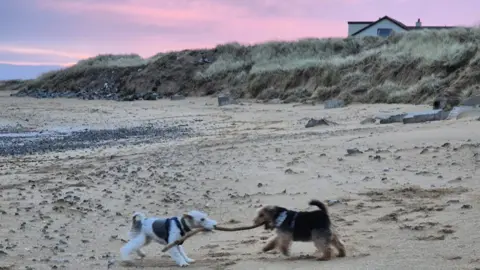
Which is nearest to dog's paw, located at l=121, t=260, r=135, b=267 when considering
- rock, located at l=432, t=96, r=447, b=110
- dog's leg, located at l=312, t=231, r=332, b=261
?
dog's leg, located at l=312, t=231, r=332, b=261

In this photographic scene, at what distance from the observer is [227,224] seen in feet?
24.4

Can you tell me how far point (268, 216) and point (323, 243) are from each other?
2.24 ft

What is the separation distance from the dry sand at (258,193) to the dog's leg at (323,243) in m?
0.16

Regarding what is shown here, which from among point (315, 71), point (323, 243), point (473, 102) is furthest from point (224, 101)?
point (323, 243)

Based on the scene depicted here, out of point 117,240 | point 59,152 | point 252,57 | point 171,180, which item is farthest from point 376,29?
point 117,240

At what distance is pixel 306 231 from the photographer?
19.5ft

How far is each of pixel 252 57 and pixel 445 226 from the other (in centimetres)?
3602

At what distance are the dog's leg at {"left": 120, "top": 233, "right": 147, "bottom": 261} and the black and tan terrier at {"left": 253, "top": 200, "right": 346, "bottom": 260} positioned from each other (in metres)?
1.18

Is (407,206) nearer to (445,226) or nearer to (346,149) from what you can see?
(445,226)

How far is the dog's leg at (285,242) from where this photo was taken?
19.3 feet

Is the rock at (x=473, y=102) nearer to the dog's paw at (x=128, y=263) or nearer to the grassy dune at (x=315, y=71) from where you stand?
the grassy dune at (x=315, y=71)

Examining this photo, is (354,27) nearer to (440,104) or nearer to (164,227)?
(440,104)

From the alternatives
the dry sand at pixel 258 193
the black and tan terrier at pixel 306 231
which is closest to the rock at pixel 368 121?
the dry sand at pixel 258 193

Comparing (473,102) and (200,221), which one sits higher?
(473,102)
